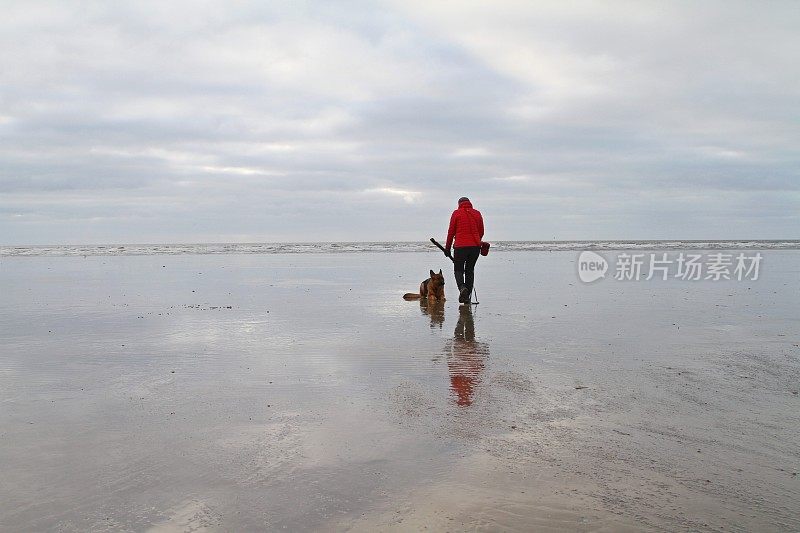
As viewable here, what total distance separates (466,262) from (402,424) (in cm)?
791

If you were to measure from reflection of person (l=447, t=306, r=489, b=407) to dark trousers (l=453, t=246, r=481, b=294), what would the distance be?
110 inches

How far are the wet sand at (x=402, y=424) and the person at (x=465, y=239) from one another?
8.79ft

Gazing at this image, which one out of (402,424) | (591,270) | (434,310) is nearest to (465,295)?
(434,310)

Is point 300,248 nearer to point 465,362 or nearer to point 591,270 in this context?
point 591,270

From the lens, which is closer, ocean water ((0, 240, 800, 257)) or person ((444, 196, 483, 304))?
person ((444, 196, 483, 304))

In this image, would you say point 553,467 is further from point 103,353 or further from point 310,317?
point 310,317

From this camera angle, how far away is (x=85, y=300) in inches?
514

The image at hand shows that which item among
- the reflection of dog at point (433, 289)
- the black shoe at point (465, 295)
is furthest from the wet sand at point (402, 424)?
the reflection of dog at point (433, 289)

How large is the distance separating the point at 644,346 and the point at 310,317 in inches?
204

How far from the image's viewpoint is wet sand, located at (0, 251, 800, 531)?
3111mm

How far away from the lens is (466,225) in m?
12.1

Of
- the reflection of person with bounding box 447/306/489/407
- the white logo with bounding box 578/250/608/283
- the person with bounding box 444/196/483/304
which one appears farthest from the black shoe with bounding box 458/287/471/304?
the white logo with bounding box 578/250/608/283

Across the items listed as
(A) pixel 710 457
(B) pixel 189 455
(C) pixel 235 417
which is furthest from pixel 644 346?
(B) pixel 189 455

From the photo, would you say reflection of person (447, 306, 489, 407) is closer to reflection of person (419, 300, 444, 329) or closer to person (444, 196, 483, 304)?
reflection of person (419, 300, 444, 329)
